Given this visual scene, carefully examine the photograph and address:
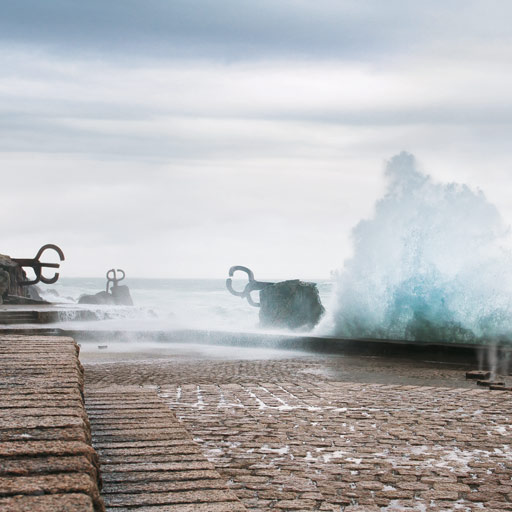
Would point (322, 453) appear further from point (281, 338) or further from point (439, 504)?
point (281, 338)

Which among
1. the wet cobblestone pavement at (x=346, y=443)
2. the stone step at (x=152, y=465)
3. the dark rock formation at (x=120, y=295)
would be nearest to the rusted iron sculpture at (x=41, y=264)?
the dark rock formation at (x=120, y=295)

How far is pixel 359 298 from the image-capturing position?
18.8 metres

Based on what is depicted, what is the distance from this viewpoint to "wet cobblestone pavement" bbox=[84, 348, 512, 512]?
→ 3.97 meters

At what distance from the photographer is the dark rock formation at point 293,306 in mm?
20781

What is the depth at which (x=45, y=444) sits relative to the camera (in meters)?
2.60

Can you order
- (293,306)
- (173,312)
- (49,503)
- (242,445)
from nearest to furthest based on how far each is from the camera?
(49,503)
(242,445)
(293,306)
(173,312)

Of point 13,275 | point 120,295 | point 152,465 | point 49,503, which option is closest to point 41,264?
point 13,275

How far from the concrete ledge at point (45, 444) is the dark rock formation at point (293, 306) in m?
16.5

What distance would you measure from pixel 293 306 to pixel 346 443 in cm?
1590

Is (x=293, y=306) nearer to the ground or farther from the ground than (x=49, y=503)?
farther from the ground

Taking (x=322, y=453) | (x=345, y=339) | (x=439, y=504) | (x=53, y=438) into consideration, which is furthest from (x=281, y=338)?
(x=53, y=438)

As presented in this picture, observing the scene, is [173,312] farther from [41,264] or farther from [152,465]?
[152,465]

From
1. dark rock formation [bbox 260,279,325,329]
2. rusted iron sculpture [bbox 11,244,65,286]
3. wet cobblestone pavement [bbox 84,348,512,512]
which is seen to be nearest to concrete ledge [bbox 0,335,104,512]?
wet cobblestone pavement [bbox 84,348,512,512]

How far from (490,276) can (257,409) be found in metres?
12.0
